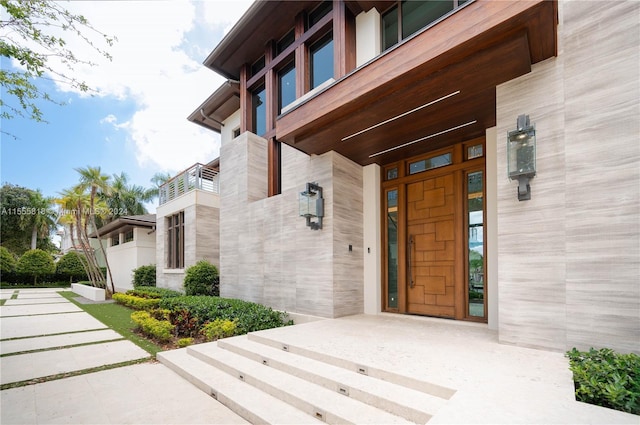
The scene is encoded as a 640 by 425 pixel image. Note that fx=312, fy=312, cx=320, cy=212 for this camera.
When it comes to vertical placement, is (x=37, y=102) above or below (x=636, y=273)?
above

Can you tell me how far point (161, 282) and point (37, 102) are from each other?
34.4ft

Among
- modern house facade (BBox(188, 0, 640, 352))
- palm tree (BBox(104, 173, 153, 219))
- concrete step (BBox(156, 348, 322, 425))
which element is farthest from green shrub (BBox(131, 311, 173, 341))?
palm tree (BBox(104, 173, 153, 219))

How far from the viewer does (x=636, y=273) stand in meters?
3.18

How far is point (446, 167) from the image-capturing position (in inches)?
238

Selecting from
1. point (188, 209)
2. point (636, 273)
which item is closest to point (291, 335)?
point (636, 273)

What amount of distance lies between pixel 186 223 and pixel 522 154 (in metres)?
11.1

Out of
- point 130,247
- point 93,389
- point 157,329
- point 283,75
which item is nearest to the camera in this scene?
point 93,389

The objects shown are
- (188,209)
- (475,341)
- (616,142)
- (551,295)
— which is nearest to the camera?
(616,142)

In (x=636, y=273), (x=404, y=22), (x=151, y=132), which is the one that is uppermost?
(x=151, y=132)

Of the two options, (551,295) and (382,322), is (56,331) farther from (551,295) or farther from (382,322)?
(551,295)

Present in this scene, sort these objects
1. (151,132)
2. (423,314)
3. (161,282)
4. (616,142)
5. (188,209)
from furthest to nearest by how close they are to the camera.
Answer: (151,132), (161,282), (188,209), (423,314), (616,142)

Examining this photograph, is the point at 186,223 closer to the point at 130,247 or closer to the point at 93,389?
the point at 130,247

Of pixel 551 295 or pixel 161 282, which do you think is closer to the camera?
pixel 551 295

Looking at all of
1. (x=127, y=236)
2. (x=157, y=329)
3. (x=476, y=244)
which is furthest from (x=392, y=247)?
(x=127, y=236)
